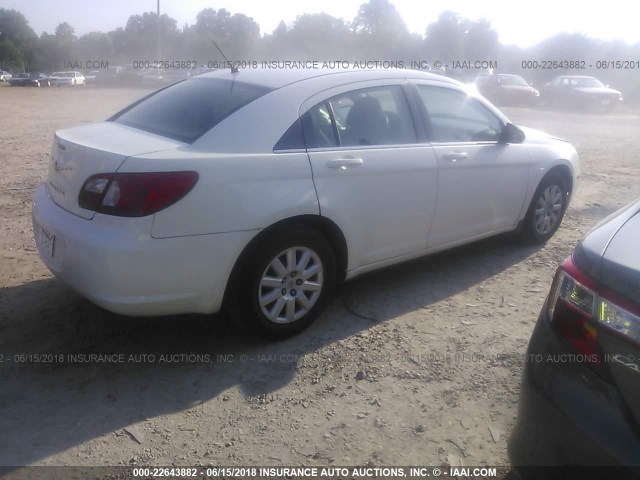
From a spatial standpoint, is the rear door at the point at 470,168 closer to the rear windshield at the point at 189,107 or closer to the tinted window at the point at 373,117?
the tinted window at the point at 373,117

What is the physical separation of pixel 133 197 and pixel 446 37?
37.2 meters

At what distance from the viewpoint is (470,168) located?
4.40 meters

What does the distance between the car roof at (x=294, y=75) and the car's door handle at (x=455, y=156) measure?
0.61 m

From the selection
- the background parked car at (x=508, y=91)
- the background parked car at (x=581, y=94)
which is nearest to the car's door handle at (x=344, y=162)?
the background parked car at (x=508, y=91)

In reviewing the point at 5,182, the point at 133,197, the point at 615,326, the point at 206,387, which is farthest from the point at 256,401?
the point at 5,182

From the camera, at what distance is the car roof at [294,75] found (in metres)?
3.77

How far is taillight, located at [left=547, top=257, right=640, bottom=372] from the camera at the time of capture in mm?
1858

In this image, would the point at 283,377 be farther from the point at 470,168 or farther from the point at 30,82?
the point at 30,82

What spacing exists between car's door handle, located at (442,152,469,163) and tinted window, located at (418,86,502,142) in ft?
0.40

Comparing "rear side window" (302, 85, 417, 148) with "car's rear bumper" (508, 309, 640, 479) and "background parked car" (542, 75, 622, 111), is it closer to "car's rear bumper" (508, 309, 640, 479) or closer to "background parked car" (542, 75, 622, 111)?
"car's rear bumper" (508, 309, 640, 479)

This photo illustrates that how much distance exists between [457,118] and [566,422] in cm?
300

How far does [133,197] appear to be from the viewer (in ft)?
9.75

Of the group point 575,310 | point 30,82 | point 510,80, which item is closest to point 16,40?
point 30,82

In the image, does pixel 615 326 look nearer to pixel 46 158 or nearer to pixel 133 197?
pixel 133 197
